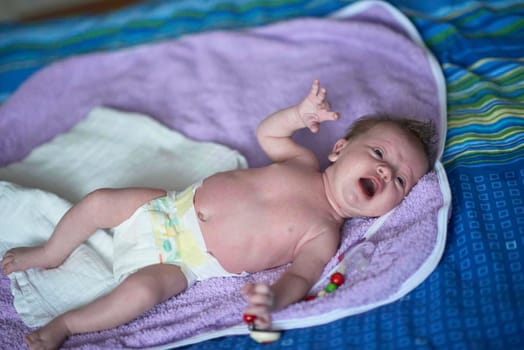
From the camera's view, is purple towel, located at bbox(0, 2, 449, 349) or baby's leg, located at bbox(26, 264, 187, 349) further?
purple towel, located at bbox(0, 2, 449, 349)

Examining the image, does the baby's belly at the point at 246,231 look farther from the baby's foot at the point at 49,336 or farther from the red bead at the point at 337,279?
the baby's foot at the point at 49,336

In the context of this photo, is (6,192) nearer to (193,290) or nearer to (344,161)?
(193,290)

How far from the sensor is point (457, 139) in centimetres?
146

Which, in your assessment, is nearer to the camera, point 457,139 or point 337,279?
point 337,279

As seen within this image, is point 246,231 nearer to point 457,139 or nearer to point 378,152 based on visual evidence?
point 378,152

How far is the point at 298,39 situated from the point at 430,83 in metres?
0.44

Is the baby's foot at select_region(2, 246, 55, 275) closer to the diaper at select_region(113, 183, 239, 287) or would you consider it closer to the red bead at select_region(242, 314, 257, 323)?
the diaper at select_region(113, 183, 239, 287)

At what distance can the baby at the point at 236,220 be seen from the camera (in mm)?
1237

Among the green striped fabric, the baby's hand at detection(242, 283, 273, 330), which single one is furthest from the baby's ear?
the baby's hand at detection(242, 283, 273, 330)

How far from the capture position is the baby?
1237 mm

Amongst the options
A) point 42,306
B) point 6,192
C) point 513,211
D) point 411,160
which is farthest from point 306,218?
point 6,192

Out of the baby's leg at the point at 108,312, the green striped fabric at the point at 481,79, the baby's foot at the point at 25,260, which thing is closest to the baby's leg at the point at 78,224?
the baby's foot at the point at 25,260

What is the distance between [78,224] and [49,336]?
240mm

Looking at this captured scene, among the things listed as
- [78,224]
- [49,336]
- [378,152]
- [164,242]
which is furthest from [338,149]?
[49,336]
